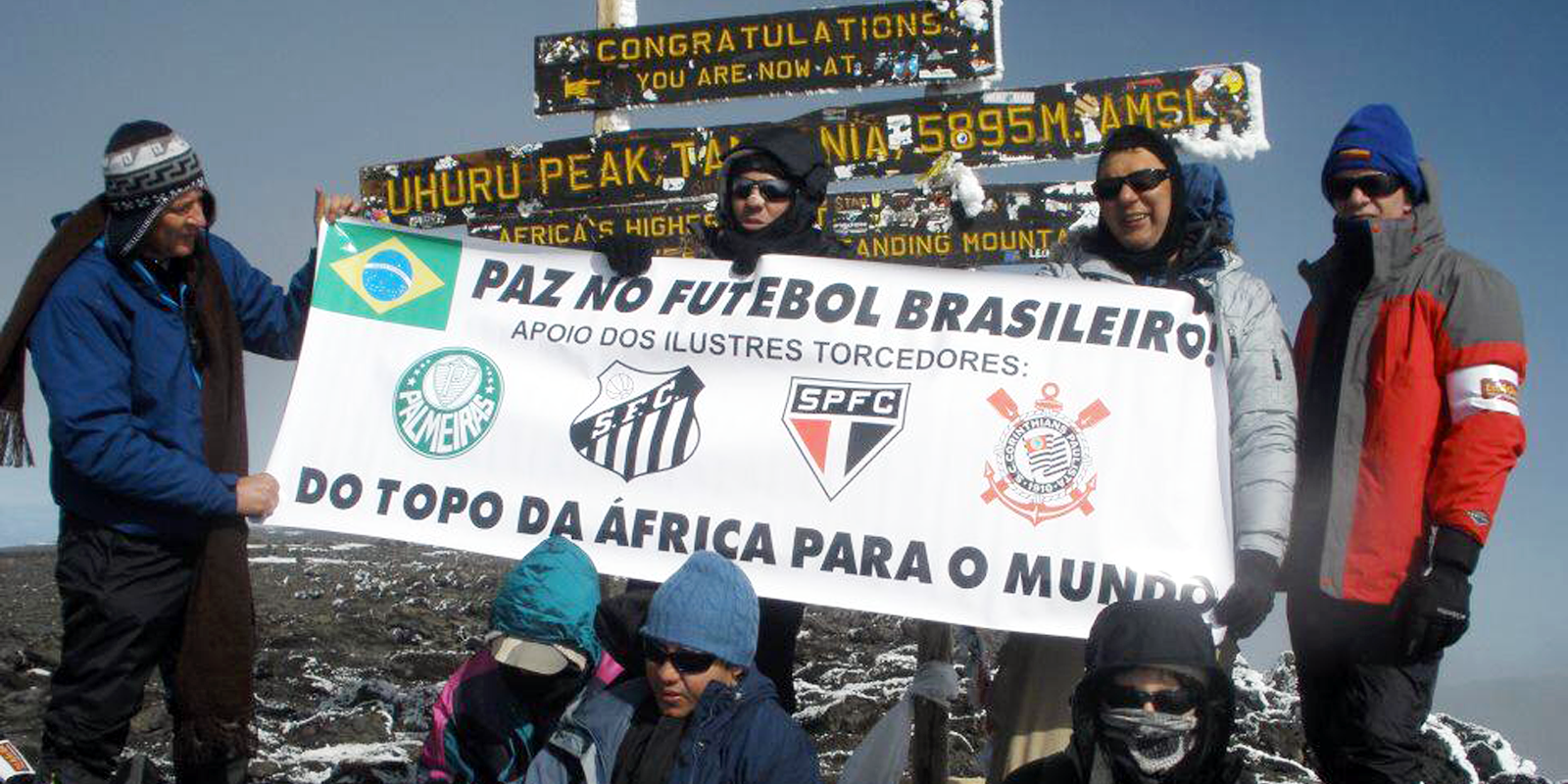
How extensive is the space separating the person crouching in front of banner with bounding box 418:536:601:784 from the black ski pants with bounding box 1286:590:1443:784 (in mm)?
1928

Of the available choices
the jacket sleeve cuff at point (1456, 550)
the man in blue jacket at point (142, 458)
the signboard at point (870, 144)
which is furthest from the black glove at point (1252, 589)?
the man in blue jacket at point (142, 458)

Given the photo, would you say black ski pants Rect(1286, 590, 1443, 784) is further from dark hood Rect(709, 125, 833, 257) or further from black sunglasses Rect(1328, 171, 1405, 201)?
dark hood Rect(709, 125, 833, 257)

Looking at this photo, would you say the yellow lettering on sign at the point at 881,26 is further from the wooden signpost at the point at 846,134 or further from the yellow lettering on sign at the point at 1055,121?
the yellow lettering on sign at the point at 1055,121

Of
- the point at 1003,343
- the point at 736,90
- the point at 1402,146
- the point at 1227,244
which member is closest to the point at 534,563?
the point at 1003,343

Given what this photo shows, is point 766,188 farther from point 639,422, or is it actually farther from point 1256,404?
point 1256,404

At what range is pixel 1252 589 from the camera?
3.42 metres

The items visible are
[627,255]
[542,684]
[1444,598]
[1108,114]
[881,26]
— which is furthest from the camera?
[881,26]

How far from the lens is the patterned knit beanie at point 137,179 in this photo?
3.73 meters

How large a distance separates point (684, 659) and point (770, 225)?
165 centimetres

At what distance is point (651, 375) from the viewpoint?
433 cm

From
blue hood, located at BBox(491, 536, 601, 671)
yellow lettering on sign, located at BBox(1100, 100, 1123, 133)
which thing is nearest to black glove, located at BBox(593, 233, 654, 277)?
blue hood, located at BBox(491, 536, 601, 671)

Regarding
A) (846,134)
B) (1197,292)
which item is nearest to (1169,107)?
(846,134)

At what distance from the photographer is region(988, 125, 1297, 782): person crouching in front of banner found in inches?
135

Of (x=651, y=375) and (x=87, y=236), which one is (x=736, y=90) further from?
(x=87, y=236)
